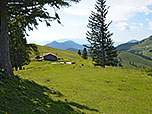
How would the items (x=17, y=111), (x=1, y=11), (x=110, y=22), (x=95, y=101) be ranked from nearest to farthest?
(x=17, y=111) < (x=1, y=11) < (x=95, y=101) < (x=110, y=22)

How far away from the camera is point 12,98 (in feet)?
28.4

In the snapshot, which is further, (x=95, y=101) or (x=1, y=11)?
(x=95, y=101)

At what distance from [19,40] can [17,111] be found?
1125 centimetres

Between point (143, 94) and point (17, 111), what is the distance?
17.8m

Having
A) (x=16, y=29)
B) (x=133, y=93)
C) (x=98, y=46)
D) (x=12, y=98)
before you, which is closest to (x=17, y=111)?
(x=12, y=98)

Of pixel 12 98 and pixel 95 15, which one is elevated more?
pixel 95 15

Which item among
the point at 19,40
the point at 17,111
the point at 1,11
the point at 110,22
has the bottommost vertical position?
the point at 17,111

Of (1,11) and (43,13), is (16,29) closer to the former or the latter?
(1,11)

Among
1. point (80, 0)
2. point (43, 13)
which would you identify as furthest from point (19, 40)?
point (80, 0)

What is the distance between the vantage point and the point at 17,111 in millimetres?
7297

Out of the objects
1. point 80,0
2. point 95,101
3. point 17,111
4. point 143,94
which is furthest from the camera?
point 143,94

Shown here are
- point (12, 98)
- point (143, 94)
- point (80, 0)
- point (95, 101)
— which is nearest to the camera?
point (12, 98)

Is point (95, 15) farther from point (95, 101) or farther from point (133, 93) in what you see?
point (95, 101)

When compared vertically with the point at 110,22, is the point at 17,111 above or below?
below
